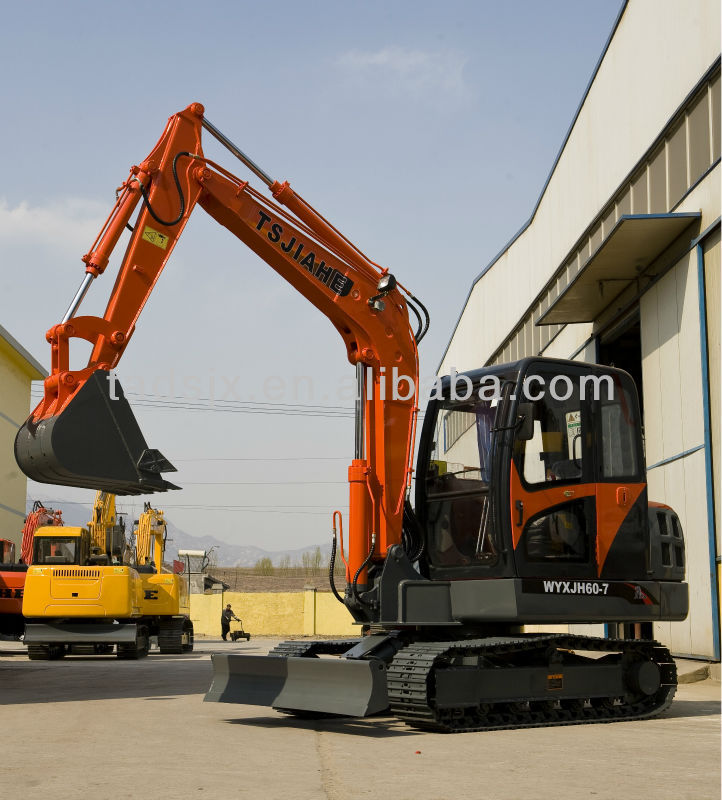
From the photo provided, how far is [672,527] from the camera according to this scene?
10.4m

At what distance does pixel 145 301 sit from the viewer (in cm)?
962

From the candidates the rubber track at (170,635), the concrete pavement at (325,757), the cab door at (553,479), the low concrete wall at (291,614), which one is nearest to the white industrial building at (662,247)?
the concrete pavement at (325,757)

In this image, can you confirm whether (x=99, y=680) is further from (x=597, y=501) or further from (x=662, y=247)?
(x=662, y=247)

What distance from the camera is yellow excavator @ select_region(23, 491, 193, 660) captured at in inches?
741

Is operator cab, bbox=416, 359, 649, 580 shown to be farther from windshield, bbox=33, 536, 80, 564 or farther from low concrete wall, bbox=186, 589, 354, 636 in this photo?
low concrete wall, bbox=186, 589, 354, 636

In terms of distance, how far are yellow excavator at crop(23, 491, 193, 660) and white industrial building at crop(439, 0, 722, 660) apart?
8.38m

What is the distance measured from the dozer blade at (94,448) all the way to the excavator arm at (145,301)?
10mm

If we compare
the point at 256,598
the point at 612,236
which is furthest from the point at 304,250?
the point at 256,598

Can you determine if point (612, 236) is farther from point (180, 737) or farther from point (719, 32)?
point (180, 737)

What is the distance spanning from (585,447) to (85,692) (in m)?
7.01

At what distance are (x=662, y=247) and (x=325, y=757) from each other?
11.5 meters

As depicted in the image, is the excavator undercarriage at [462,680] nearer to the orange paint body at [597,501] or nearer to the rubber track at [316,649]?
the rubber track at [316,649]

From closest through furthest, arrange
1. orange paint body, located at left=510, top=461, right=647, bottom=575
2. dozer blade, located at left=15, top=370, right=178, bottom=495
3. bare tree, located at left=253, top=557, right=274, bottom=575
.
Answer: dozer blade, located at left=15, top=370, right=178, bottom=495, orange paint body, located at left=510, top=461, right=647, bottom=575, bare tree, located at left=253, top=557, right=274, bottom=575

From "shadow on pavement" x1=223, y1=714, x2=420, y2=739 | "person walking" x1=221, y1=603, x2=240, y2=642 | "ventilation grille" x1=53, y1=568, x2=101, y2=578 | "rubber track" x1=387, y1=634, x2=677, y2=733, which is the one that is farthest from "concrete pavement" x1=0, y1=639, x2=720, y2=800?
"person walking" x1=221, y1=603, x2=240, y2=642
